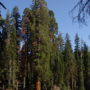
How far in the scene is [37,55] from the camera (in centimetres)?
3080

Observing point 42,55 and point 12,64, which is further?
point 12,64

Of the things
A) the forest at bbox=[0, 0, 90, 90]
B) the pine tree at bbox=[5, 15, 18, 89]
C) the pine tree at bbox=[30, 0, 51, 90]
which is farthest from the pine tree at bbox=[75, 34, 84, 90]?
the pine tree at bbox=[30, 0, 51, 90]

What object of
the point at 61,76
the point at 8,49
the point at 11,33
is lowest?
the point at 61,76

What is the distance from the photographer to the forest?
31.2 meters

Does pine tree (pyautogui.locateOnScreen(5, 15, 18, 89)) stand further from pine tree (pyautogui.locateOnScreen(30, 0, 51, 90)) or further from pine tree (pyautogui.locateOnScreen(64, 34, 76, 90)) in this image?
pine tree (pyautogui.locateOnScreen(64, 34, 76, 90))

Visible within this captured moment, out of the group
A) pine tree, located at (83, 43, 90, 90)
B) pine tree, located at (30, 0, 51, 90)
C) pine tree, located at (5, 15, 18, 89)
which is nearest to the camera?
pine tree, located at (30, 0, 51, 90)

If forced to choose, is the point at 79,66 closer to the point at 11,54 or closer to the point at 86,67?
the point at 86,67

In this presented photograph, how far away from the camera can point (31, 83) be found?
37344 millimetres

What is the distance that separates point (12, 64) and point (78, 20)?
3438cm

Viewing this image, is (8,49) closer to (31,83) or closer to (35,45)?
(31,83)

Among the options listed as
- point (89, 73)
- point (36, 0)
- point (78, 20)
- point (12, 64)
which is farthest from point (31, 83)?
point (78, 20)

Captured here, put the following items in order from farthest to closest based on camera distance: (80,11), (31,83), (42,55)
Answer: (31,83) → (42,55) → (80,11)

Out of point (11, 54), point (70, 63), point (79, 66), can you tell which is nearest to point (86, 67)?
point (79, 66)

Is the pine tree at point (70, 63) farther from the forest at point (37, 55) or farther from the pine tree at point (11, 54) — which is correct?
the pine tree at point (11, 54)
